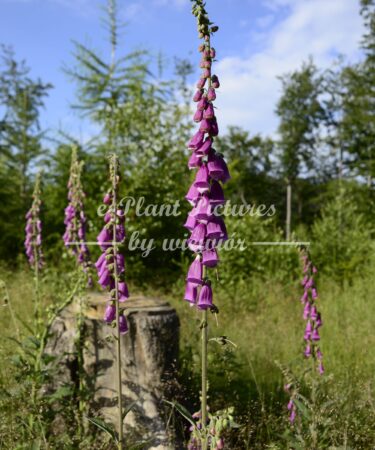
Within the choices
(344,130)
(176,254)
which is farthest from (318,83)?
(176,254)

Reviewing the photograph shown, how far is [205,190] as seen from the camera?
2.01m

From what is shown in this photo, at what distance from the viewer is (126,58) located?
40.5 ft

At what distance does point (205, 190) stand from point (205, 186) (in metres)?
0.02

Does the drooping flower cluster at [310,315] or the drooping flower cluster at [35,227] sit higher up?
the drooping flower cluster at [35,227]

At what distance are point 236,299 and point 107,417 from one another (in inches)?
180

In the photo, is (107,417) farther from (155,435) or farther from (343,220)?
(343,220)

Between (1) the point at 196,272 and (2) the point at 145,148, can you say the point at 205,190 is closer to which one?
(1) the point at 196,272

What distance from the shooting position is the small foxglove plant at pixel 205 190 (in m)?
1.97

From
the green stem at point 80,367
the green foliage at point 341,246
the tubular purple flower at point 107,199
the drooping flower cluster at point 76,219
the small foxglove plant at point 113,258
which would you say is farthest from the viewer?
the green foliage at point 341,246

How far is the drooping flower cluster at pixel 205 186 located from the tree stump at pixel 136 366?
1.63 metres

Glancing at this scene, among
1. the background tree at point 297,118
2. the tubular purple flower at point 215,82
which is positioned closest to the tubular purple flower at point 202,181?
the tubular purple flower at point 215,82

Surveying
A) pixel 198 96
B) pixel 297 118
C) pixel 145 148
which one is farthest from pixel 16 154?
pixel 297 118

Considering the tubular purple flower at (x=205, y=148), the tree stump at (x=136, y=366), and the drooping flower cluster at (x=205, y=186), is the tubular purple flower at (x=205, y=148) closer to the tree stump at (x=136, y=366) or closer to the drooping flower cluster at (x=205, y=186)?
the drooping flower cluster at (x=205, y=186)

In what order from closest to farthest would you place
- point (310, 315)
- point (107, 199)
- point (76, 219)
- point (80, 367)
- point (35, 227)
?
point (107, 199) < point (80, 367) < point (310, 315) < point (76, 219) < point (35, 227)
